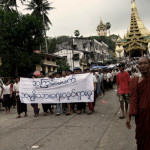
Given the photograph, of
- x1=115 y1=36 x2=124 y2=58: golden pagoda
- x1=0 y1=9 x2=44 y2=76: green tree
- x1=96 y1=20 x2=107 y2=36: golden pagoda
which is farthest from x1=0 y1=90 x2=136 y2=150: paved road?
x1=96 y1=20 x2=107 y2=36: golden pagoda

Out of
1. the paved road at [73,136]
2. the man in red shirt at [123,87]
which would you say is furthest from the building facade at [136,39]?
the paved road at [73,136]

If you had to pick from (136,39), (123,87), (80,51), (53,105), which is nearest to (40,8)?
(80,51)

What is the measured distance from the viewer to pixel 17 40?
27.2 metres

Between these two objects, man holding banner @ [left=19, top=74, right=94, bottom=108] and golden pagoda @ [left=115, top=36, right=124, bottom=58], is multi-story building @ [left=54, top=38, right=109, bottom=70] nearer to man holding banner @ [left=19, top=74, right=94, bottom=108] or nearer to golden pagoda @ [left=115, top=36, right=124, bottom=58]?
golden pagoda @ [left=115, top=36, right=124, bottom=58]

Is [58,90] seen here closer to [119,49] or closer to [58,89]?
[58,89]

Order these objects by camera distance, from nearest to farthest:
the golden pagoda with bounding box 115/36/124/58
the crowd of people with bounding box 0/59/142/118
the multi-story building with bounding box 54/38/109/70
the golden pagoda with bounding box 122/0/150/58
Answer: the crowd of people with bounding box 0/59/142/118, the multi-story building with bounding box 54/38/109/70, the golden pagoda with bounding box 122/0/150/58, the golden pagoda with bounding box 115/36/124/58

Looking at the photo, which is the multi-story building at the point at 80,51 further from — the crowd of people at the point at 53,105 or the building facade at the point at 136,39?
the crowd of people at the point at 53,105

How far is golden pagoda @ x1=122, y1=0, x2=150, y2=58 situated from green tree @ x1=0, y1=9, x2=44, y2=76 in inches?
2297

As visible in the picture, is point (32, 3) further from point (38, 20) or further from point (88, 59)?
point (88, 59)

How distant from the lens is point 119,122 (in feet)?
26.3

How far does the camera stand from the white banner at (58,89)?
10.2 meters

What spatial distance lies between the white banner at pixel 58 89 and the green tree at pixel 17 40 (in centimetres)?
1585

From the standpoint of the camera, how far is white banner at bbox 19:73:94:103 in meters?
10.2

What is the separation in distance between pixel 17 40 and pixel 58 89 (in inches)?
713
